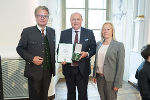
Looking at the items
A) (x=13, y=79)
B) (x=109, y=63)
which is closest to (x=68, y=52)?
(x=109, y=63)

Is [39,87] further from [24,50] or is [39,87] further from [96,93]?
[96,93]

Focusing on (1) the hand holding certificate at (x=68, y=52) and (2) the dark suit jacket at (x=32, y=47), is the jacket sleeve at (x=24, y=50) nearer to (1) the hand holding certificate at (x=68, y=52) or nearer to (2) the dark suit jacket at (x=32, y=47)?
(2) the dark suit jacket at (x=32, y=47)

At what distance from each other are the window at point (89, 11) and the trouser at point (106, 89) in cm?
296

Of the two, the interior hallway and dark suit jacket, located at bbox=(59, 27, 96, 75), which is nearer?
dark suit jacket, located at bbox=(59, 27, 96, 75)

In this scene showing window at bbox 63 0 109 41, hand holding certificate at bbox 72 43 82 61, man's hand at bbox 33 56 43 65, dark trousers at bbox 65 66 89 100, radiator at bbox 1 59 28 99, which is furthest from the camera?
window at bbox 63 0 109 41

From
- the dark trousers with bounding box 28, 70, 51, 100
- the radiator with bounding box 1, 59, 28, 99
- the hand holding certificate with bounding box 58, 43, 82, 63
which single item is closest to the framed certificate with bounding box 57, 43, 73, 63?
the hand holding certificate with bounding box 58, 43, 82, 63

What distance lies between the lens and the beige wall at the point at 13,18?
8.54 feet

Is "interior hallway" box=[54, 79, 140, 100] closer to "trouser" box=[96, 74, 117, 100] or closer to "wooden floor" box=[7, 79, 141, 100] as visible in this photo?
"wooden floor" box=[7, 79, 141, 100]

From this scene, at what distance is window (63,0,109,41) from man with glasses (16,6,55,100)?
9.46ft

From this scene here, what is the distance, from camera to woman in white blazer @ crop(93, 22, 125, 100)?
1.78 meters

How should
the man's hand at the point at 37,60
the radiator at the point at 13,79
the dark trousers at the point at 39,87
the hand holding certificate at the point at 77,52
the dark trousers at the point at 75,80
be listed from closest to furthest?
the man's hand at the point at 37,60 → the dark trousers at the point at 39,87 → the hand holding certificate at the point at 77,52 → the dark trousers at the point at 75,80 → the radiator at the point at 13,79

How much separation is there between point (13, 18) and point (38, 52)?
1.26 m

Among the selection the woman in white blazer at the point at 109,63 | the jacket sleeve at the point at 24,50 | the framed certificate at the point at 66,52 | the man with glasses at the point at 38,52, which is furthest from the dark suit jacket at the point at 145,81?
the jacket sleeve at the point at 24,50

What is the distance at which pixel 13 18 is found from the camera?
2.64 metres
